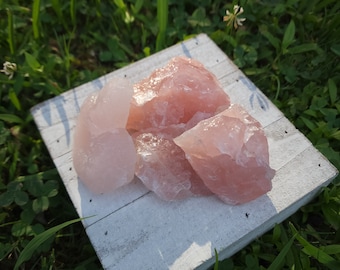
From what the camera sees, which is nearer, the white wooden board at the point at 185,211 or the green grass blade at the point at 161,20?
the white wooden board at the point at 185,211

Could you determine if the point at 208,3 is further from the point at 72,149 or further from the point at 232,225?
the point at 232,225

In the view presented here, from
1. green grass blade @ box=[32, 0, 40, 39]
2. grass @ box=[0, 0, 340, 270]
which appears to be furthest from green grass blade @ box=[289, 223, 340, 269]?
green grass blade @ box=[32, 0, 40, 39]

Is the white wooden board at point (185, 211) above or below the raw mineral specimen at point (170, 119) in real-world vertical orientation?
below

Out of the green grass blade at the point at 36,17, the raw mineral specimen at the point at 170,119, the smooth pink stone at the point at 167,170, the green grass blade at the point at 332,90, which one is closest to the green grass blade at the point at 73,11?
the green grass blade at the point at 36,17

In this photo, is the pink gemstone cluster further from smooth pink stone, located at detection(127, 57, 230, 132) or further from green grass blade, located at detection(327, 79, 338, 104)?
green grass blade, located at detection(327, 79, 338, 104)

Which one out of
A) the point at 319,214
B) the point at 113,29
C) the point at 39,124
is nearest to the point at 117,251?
the point at 39,124

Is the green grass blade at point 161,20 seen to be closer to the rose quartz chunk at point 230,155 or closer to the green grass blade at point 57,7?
the green grass blade at point 57,7
